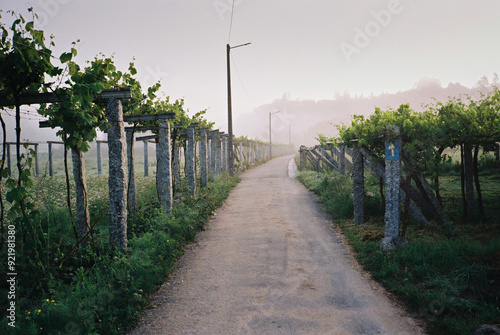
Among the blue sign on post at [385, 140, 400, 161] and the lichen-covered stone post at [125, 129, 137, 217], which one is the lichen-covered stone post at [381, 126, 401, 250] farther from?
the lichen-covered stone post at [125, 129, 137, 217]

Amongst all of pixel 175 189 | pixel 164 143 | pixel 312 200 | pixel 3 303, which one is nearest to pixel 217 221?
pixel 164 143

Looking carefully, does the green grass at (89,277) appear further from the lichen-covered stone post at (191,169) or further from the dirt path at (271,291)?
the lichen-covered stone post at (191,169)

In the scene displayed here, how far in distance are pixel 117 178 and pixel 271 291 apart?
3.05 metres

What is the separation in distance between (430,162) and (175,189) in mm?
8031

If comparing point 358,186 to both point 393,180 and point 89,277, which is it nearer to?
point 393,180

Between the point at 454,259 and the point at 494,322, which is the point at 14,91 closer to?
the point at 494,322

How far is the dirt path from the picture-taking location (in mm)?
3422

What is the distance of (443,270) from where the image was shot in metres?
4.30

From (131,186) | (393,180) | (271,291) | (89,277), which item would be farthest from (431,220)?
(131,186)

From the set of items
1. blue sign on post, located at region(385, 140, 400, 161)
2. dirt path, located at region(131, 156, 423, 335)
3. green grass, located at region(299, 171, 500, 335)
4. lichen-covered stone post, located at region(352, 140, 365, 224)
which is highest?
blue sign on post, located at region(385, 140, 400, 161)

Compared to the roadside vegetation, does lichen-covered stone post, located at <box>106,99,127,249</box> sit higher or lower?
higher

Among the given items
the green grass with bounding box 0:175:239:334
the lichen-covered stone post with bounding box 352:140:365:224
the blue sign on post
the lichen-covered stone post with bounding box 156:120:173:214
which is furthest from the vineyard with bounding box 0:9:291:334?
the blue sign on post

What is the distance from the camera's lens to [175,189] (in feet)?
35.7

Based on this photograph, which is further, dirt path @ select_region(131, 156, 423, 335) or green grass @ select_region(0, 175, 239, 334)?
dirt path @ select_region(131, 156, 423, 335)
